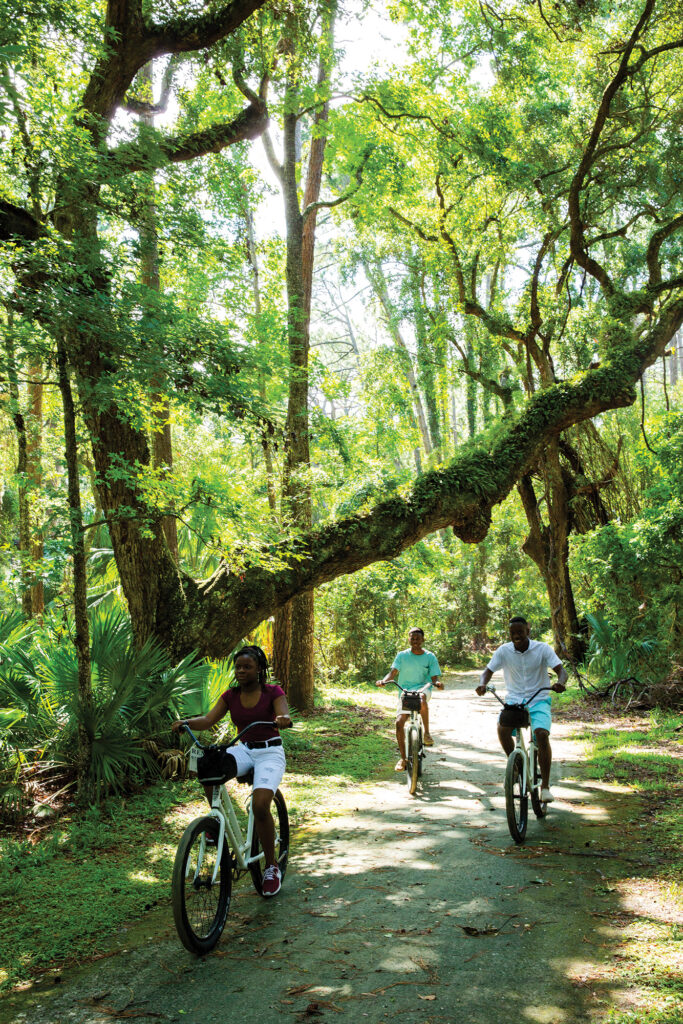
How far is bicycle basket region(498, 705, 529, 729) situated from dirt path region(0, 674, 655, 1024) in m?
0.95

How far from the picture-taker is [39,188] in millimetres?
7062

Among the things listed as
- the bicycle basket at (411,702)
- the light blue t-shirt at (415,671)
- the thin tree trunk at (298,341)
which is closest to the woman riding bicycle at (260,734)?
the bicycle basket at (411,702)

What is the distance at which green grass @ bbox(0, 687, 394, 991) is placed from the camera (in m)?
4.57

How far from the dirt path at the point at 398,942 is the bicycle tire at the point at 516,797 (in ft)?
0.49

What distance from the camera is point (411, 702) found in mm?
8664

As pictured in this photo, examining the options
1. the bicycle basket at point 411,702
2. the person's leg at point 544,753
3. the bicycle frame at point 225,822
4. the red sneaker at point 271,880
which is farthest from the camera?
the bicycle basket at point 411,702

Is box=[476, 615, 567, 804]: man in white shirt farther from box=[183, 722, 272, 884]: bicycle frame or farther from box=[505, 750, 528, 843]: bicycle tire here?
box=[183, 722, 272, 884]: bicycle frame

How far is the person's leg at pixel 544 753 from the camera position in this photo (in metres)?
6.93

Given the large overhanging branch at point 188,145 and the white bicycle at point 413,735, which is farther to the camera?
the white bicycle at point 413,735

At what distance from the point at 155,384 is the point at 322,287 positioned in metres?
33.4

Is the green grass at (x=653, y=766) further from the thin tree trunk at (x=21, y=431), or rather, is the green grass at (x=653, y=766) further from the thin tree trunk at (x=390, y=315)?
the thin tree trunk at (x=390, y=315)

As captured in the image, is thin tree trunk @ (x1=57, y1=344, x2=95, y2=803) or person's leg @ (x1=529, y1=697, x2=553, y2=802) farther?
thin tree trunk @ (x1=57, y1=344, x2=95, y2=803)

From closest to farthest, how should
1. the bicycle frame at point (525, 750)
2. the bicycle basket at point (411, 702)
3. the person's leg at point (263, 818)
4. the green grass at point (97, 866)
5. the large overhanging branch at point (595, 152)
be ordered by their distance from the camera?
the green grass at point (97, 866) < the person's leg at point (263, 818) < the bicycle frame at point (525, 750) < the bicycle basket at point (411, 702) < the large overhanging branch at point (595, 152)

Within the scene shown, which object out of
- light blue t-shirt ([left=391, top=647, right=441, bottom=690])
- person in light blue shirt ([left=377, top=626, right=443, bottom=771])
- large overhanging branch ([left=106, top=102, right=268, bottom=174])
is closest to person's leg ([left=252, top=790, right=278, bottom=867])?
person in light blue shirt ([left=377, top=626, right=443, bottom=771])
